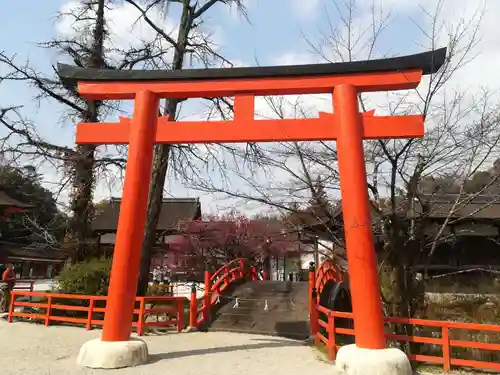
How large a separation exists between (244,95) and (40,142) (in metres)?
7.60

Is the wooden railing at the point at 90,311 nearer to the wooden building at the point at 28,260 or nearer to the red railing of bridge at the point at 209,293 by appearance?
the red railing of bridge at the point at 209,293

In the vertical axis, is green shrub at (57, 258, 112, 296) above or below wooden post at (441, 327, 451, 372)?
above

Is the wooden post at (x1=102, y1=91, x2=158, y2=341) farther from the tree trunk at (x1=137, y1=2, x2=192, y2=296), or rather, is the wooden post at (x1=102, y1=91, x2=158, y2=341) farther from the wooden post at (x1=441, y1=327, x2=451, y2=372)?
the wooden post at (x1=441, y1=327, x2=451, y2=372)

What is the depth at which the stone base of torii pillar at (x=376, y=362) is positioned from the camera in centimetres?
563

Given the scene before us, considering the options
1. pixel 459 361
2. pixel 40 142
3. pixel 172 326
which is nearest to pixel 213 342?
pixel 172 326

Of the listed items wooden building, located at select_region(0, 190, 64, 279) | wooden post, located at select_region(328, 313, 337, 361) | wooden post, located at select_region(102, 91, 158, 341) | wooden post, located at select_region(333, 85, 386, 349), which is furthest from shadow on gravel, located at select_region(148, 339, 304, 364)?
wooden building, located at select_region(0, 190, 64, 279)

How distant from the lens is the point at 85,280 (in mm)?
11617

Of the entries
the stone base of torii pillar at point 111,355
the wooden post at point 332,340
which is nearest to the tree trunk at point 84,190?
the stone base of torii pillar at point 111,355

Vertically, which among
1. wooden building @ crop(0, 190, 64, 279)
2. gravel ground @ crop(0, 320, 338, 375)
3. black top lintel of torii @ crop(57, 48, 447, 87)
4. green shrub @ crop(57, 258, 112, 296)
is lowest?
gravel ground @ crop(0, 320, 338, 375)

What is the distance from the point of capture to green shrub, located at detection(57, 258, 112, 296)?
11.6 meters

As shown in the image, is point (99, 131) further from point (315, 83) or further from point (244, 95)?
point (315, 83)

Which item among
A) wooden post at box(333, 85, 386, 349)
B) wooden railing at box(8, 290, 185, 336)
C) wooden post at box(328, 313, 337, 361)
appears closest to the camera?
wooden post at box(333, 85, 386, 349)

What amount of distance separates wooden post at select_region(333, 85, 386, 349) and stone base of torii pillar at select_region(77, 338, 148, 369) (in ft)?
11.2

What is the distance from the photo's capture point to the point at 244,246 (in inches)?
972
